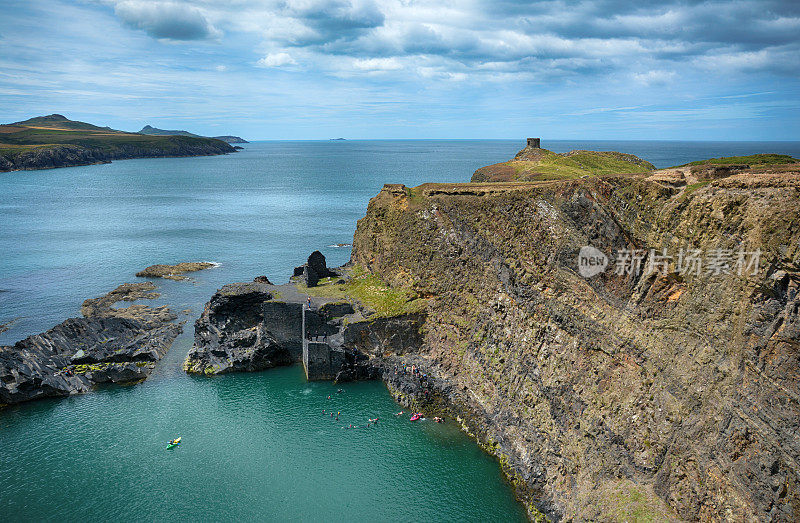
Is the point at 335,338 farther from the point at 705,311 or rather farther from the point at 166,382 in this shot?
the point at 705,311

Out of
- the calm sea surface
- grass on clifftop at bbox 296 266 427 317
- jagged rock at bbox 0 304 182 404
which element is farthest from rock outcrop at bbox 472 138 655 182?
jagged rock at bbox 0 304 182 404

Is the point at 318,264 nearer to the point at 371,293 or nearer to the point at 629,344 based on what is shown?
the point at 371,293

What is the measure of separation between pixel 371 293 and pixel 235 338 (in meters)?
13.3

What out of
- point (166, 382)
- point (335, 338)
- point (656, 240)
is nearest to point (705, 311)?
point (656, 240)

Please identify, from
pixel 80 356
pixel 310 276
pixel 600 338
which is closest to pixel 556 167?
pixel 310 276

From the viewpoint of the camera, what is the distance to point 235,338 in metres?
48.3

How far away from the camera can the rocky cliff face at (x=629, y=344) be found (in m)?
21.0

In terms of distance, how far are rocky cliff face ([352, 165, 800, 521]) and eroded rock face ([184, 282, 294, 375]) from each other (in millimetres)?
12066

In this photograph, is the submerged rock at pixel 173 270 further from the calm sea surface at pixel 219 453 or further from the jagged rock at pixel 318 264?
the jagged rock at pixel 318 264

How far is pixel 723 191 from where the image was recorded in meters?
24.9

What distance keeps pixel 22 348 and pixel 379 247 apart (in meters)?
33.6

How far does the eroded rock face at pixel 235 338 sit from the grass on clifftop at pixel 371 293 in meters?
4.88

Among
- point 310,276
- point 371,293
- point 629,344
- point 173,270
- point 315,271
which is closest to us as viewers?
point 629,344

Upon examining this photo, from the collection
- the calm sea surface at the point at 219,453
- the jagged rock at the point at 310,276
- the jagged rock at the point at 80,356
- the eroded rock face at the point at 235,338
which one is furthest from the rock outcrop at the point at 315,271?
the jagged rock at the point at 80,356
